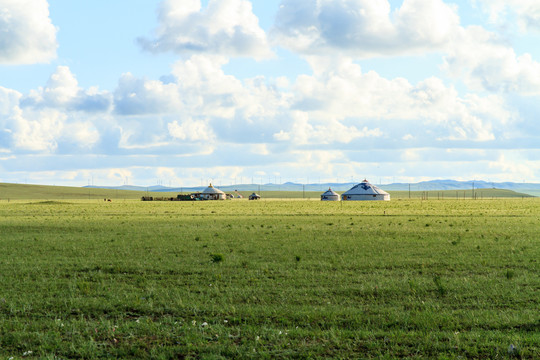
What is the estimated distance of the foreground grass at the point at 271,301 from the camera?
919 centimetres

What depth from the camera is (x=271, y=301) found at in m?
12.7

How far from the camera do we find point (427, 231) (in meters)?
31.9

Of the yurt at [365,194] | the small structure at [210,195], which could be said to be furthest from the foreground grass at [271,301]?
the small structure at [210,195]

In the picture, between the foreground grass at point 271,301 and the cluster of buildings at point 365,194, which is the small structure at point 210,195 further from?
the foreground grass at point 271,301

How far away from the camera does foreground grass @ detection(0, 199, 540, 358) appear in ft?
30.1

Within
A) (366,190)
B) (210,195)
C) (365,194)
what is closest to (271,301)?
(365,194)

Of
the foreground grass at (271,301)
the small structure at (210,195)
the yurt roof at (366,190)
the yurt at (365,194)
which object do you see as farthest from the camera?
the small structure at (210,195)

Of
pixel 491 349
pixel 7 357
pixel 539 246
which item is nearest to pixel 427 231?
pixel 539 246

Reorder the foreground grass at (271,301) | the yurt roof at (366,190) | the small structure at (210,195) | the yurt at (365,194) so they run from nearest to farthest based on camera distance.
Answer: the foreground grass at (271,301), the yurt at (365,194), the yurt roof at (366,190), the small structure at (210,195)

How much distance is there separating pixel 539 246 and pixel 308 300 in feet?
49.8

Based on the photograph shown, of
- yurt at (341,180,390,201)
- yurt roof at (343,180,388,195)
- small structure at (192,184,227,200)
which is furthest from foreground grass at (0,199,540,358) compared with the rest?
small structure at (192,184,227,200)

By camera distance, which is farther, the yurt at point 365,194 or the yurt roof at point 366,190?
the yurt roof at point 366,190

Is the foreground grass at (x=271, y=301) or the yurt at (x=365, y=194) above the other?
the yurt at (x=365, y=194)

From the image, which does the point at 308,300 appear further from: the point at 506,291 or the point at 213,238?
the point at 213,238
